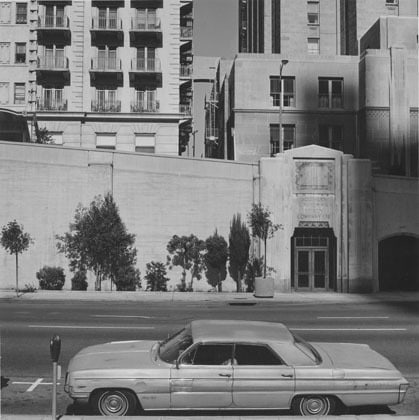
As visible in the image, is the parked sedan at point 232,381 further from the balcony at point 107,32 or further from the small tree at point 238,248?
the balcony at point 107,32

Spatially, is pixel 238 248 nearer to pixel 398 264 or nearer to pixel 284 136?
pixel 398 264

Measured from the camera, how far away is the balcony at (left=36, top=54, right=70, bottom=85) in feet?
152

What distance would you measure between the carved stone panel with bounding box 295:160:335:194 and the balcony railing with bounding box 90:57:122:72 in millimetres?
22242

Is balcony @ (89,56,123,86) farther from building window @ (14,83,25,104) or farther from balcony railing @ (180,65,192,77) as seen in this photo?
balcony railing @ (180,65,192,77)

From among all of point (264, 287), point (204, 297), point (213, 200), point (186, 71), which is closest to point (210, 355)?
point (204, 297)

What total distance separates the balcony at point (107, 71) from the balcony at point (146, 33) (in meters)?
2.18

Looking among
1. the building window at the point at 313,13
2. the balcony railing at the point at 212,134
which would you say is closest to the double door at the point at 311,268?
the balcony railing at the point at 212,134

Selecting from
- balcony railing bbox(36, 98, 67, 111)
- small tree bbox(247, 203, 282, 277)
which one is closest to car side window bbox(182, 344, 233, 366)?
small tree bbox(247, 203, 282, 277)

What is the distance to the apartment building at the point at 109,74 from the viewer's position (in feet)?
153

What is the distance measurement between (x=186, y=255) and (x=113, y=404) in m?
21.3

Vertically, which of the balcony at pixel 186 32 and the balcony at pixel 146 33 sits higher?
the balcony at pixel 186 32

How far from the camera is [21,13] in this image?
51656 millimetres

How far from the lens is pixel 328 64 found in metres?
46.6

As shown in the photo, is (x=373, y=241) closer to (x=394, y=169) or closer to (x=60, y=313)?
(x=394, y=169)
